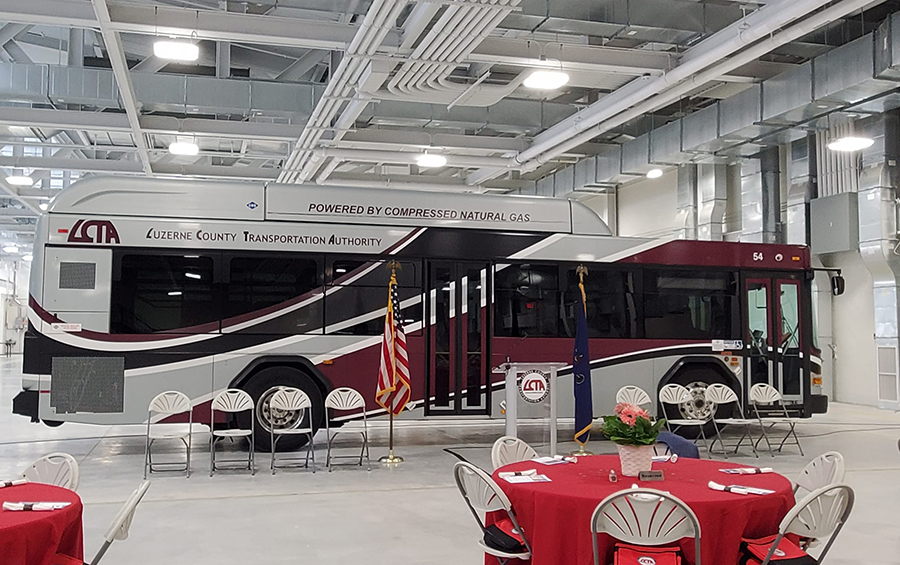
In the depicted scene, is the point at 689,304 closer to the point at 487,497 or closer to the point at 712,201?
the point at 712,201

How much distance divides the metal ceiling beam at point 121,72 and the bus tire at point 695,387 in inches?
288

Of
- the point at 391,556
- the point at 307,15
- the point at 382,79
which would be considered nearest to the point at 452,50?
the point at 382,79

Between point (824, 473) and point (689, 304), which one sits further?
point (689, 304)

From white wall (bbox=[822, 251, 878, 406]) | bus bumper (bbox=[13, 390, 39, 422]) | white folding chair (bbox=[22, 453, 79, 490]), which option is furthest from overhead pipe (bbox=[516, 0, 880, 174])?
bus bumper (bbox=[13, 390, 39, 422])

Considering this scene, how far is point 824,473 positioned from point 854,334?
439 inches

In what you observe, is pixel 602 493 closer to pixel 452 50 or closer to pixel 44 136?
pixel 452 50

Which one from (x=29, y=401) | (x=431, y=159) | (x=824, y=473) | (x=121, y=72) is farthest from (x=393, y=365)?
(x=431, y=159)

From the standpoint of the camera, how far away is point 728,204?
636 inches

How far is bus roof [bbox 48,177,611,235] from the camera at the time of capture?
344 inches

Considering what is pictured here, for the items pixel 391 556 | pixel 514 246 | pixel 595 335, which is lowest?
pixel 391 556

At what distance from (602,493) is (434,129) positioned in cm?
1137

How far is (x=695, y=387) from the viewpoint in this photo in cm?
1020

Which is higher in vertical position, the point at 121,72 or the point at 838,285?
the point at 121,72

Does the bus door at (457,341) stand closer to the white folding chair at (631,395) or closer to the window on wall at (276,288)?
the window on wall at (276,288)
